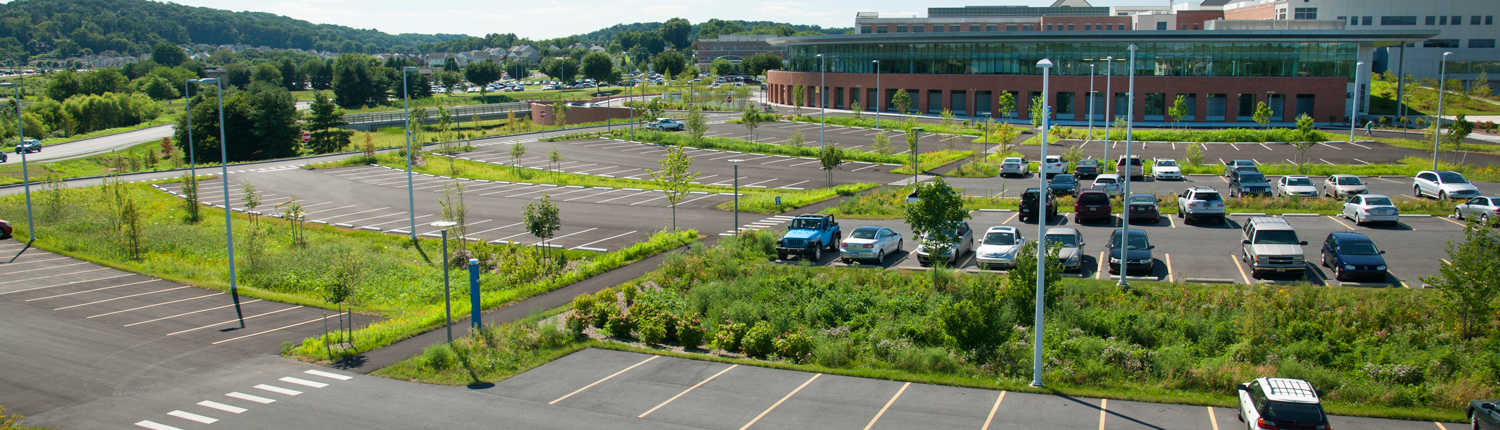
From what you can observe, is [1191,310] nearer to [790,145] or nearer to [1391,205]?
[1391,205]

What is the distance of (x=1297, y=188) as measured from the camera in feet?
118

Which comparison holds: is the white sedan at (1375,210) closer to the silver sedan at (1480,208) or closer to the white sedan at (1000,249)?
the silver sedan at (1480,208)

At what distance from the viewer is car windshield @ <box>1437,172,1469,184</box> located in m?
34.1

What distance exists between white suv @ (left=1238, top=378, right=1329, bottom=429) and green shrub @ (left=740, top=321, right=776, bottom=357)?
8.97m

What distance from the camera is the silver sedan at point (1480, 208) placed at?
28969mm

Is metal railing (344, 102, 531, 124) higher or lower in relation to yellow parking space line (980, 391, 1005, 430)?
higher

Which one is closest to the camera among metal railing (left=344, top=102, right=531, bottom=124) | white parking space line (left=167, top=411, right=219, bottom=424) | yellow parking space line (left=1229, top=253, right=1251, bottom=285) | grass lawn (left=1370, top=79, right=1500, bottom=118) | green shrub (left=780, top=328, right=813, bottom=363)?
white parking space line (left=167, top=411, right=219, bottom=424)

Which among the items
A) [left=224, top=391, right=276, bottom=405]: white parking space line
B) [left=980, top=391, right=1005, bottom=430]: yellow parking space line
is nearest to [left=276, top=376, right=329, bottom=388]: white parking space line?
[left=224, top=391, right=276, bottom=405]: white parking space line

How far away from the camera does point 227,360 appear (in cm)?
1847

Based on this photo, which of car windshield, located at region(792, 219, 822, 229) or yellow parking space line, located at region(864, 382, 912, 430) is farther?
car windshield, located at region(792, 219, 822, 229)

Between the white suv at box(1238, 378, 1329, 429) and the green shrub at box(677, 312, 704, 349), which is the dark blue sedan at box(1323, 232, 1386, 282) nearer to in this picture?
the white suv at box(1238, 378, 1329, 429)

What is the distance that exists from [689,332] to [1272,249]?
16026mm

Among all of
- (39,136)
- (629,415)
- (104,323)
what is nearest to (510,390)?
(629,415)

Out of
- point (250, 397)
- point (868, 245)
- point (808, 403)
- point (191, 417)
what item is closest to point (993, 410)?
point (808, 403)
